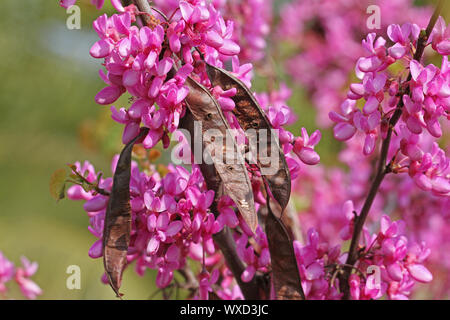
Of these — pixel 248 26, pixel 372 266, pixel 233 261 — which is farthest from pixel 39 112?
pixel 372 266

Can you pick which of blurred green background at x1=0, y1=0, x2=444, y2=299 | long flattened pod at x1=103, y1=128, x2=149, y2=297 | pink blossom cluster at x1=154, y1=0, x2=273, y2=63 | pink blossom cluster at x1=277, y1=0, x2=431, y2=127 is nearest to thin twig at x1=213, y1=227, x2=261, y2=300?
long flattened pod at x1=103, y1=128, x2=149, y2=297

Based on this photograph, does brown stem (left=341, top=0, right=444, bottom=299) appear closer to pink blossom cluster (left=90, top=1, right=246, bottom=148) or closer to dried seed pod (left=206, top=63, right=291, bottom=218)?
dried seed pod (left=206, top=63, right=291, bottom=218)

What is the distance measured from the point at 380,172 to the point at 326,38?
74.8 inches

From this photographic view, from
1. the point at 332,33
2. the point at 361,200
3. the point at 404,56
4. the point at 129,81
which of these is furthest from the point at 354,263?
the point at 332,33

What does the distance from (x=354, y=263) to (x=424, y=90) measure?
308 millimetres

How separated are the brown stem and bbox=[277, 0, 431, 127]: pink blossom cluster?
1.56 meters

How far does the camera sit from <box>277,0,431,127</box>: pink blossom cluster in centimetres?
241

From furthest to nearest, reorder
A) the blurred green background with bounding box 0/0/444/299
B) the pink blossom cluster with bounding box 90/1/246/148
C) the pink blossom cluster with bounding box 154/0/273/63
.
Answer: the blurred green background with bounding box 0/0/444/299 → the pink blossom cluster with bounding box 154/0/273/63 → the pink blossom cluster with bounding box 90/1/246/148

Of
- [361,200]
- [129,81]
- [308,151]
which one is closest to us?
[129,81]

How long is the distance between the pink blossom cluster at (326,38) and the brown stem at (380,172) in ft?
5.13

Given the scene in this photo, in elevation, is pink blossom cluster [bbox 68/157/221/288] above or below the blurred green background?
below

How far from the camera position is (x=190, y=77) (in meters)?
0.73
